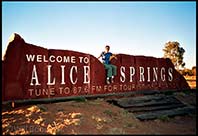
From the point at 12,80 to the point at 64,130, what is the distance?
277cm

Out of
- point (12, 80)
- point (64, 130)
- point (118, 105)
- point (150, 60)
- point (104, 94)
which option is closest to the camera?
point (64, 130)

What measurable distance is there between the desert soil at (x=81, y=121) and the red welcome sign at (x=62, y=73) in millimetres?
664

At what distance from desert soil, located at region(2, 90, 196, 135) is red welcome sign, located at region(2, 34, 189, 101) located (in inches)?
26.1

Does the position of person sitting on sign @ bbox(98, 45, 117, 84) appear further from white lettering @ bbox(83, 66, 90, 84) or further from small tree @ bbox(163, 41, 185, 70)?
small tree @ bbox(163, 41, 185, 70)

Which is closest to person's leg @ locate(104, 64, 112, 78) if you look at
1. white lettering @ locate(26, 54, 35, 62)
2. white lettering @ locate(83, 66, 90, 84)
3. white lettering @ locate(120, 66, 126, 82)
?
white lettering @ locate(120, 66, 126, 82)

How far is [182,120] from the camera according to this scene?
24.6 ft

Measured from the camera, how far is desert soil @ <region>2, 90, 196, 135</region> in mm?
5656

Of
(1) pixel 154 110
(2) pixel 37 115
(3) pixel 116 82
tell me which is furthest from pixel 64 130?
(3) pixel 116 82

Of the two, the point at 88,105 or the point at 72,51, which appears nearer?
the point at 88,105

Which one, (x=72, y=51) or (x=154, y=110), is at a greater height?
(x=72, y=51)

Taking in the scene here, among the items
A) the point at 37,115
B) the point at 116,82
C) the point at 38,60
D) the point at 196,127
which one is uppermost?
the point at 38,60

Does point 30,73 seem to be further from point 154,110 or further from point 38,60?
point 154,110

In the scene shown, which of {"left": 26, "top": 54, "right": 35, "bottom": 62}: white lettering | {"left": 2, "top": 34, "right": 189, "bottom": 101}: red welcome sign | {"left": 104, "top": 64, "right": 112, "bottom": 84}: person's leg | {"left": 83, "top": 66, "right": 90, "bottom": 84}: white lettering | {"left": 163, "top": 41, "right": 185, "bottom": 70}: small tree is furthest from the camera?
{"left": 163, "top": 41, "right": 185, "bottom": 70}: small tree

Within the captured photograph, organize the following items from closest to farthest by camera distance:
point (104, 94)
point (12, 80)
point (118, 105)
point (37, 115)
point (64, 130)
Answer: point (64, 130) → point (37, 115) → point (12, 80) → point (118, 105) → point (104, 94)
